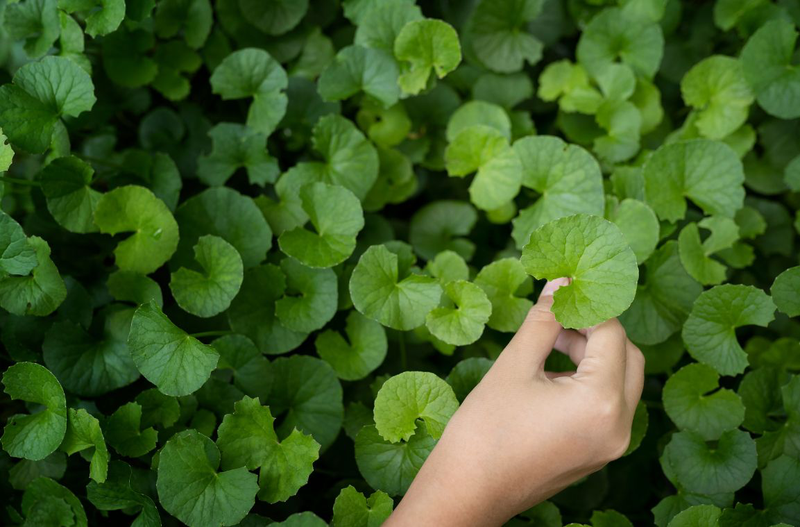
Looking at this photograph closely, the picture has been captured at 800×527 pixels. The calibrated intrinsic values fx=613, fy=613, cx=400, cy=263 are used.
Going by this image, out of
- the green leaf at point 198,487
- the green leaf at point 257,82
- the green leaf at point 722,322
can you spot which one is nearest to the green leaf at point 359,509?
the green leaf at point 198,487

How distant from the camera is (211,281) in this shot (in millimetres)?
1097

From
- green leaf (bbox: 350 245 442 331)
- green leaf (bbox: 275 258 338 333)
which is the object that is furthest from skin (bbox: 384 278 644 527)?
green leaf (bbox: 275 258 338 333)

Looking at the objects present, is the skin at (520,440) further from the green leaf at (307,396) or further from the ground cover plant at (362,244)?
the green leaf at (307,396)

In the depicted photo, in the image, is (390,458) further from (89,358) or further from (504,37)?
(504,37)

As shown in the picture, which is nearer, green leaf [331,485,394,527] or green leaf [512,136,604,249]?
green leaf [331,485,394,527]

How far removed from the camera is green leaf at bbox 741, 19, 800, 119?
1295 millimetres

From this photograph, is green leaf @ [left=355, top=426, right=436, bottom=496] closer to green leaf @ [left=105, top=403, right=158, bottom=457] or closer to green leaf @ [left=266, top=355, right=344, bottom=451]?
green leaf @ [left=266, top=355, right=344, bottom=451]

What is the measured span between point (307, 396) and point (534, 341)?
44cm

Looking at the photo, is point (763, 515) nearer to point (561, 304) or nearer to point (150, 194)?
point (561, 304)

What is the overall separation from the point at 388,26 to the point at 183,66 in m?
0.47

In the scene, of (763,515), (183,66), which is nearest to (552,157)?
(763,515)

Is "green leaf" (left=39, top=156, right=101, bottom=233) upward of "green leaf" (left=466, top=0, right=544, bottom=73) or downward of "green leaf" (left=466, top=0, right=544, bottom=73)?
downward

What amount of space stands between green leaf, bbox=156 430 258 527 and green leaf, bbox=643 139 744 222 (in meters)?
0.91

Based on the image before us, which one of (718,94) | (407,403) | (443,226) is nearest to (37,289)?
(407,403)
